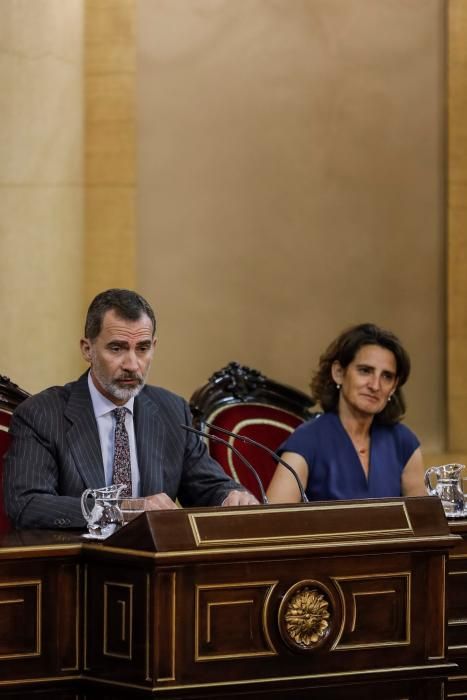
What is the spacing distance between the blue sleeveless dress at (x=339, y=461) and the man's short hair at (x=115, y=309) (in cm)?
79

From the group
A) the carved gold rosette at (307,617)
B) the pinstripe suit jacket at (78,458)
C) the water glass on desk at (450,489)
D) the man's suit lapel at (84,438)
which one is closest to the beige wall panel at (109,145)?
the pinstripe suit jacket at (78,458)

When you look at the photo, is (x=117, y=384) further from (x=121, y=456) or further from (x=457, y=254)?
(x=457, y=254)

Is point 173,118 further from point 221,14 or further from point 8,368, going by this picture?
point 8,368

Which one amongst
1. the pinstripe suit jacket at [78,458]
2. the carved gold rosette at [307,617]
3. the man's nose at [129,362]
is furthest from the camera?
the man's nose at [129,362]

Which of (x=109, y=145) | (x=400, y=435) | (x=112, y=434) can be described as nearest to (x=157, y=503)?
(x=112, y=434)

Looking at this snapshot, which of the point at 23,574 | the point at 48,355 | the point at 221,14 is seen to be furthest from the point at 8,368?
the point at 23,574

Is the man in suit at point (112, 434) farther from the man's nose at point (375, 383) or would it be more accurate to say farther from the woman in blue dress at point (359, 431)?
the man's nose at point (375, 383)

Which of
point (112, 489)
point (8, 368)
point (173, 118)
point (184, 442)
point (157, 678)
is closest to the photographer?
point (157, 678)

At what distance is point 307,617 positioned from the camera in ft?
10.8

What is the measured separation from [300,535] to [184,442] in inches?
34.5

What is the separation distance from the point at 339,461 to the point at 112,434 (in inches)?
34.5

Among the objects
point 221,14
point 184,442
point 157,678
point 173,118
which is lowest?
point 157,678

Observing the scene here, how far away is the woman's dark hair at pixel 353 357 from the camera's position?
4664mm

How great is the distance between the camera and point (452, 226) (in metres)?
6.06
